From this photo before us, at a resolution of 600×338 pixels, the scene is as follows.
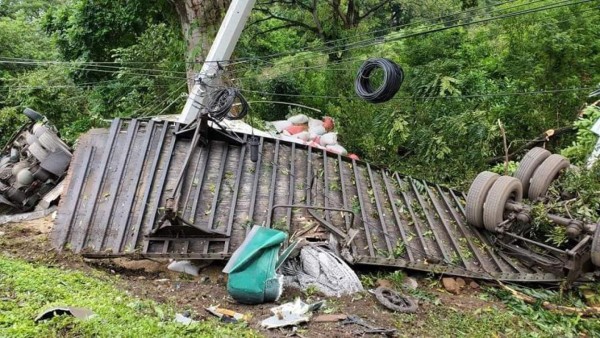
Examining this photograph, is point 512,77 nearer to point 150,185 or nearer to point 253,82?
point 253,82

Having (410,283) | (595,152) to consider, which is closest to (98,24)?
(410,283)

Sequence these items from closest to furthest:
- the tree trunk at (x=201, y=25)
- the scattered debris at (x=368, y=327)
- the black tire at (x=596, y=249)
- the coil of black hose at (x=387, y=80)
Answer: the scattered debris at (x=368, y=327) < the black tire at (x=596, y=249) < the coil of black hose at (x=387, y=80) < the tree trunk at (x=201, y=25)

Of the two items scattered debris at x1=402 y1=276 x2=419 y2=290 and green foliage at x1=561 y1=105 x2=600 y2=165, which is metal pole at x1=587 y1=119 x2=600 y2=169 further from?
scattered debris at x1=402 y1=276 x2=419 y2=290

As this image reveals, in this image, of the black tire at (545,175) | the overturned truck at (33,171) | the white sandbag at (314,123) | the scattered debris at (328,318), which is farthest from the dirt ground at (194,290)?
the white sandbag at (314,123)

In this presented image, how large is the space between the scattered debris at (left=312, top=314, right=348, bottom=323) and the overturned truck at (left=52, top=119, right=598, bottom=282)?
128 centimetres

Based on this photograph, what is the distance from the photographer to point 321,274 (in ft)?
16.8

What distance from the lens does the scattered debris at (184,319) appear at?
147 inches

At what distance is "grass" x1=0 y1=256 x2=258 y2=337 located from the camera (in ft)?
10.2

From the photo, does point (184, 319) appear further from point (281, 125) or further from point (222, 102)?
point (281, 125)

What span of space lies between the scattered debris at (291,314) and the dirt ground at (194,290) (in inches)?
2.8

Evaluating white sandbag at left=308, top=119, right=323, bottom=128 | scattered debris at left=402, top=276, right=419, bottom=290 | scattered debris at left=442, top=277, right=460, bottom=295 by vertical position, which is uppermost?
white sandbag at left=308, top=119, right=323, bottom=128

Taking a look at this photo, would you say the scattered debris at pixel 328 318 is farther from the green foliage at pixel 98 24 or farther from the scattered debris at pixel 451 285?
the green foliage at pixel 98 24

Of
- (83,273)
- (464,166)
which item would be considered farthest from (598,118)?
(83,273)

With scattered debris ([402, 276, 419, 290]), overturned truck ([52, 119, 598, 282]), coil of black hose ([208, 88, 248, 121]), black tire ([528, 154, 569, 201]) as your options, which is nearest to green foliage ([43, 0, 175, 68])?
coil of black hose ([208, 88, 248, 121])
